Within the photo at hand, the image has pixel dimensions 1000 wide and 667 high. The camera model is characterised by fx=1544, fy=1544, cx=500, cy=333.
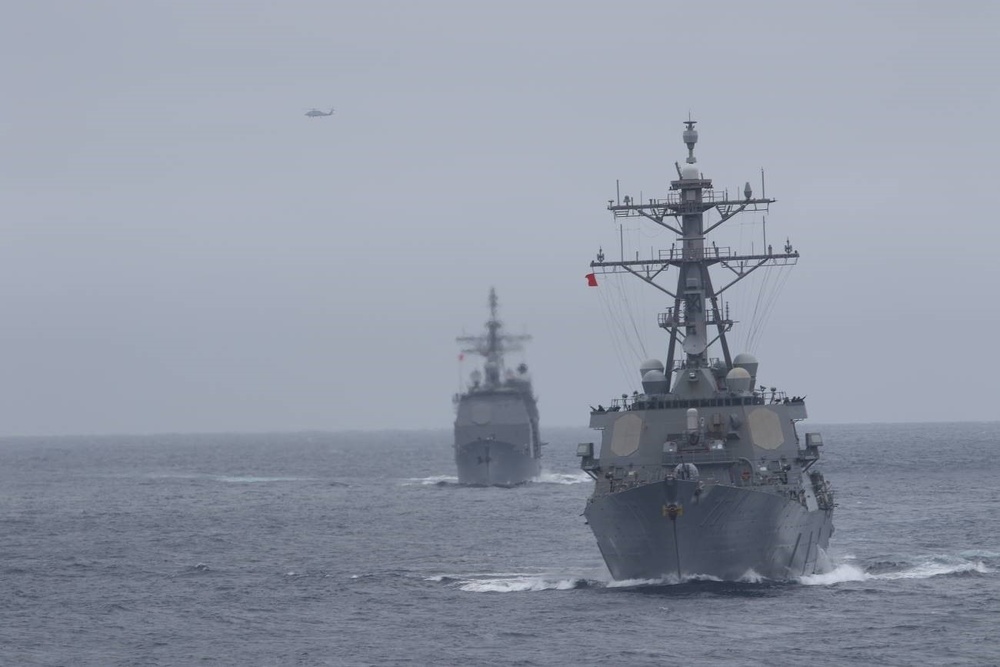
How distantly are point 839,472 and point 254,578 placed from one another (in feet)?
250

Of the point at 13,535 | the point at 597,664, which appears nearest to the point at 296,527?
the point at 13,535

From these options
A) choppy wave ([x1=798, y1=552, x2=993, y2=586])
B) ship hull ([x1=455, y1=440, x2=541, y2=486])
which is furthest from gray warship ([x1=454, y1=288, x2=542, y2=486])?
choppy wave ([x1=798, y1=552, x2=993, y2=586])

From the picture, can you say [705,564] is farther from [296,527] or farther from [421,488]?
[421,488]

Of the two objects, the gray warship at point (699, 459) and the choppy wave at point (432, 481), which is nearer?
the gray warship at point (699, 459)

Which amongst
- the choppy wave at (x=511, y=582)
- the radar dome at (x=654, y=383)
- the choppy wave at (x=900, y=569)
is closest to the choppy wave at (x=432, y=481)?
the choppy wave at (x=511, y=582)

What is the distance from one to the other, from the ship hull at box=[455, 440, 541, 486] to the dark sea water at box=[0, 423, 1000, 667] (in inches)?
830

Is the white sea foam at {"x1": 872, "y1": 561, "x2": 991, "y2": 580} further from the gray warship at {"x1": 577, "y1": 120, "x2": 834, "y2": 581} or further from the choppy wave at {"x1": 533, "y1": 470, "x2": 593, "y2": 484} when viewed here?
the choppy wave at {"x1": 533, "y1": 470, "x2": 593, "y2": 484}

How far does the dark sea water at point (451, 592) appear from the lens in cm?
3675

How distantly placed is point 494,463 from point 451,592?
64088 mm

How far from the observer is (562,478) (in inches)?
4771

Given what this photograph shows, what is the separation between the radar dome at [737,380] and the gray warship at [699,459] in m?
0.03

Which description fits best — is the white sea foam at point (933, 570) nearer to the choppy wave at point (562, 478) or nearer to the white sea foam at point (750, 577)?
the white sea foam at point (750, 577)

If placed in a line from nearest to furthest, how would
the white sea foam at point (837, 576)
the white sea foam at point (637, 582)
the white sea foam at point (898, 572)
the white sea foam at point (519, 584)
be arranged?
the white sea foam at point (637, 582) < the white sea foam at point (837, 576) < the white sea foam at point (898, 572) < the white sea foam at point (519, 584)

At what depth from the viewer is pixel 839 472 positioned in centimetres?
12019
